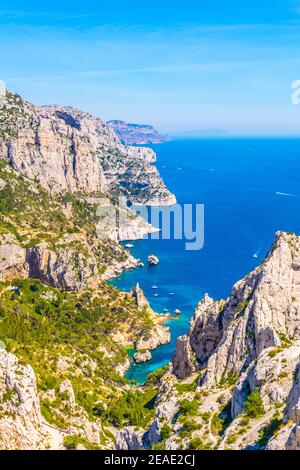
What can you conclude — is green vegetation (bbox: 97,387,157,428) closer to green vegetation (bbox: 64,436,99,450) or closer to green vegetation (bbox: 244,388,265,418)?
green vegetation (bbox: 64,436,99,450)

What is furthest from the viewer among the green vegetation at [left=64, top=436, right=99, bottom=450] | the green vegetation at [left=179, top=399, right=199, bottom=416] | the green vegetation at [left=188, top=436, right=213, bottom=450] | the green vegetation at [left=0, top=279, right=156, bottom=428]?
the green vegetation at [left=0, top=279, right=156, bottom=428]

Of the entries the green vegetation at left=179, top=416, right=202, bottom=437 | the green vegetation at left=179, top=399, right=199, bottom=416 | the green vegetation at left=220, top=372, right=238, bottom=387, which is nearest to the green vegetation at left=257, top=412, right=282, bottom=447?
the green vegetation at left=179, top=416, right=202, bottom=437

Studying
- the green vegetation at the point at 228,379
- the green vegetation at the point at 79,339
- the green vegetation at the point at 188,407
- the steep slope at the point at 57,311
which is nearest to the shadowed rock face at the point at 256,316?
the green vegetation at the point at 228,379

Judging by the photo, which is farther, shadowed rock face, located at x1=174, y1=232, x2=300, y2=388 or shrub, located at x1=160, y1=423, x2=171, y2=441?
shadowed rock face, located at x1=174, y1=232, x2=300, y2=388

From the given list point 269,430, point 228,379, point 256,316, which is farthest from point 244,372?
point 256,316

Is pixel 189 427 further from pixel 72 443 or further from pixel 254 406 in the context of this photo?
pixel 72 443

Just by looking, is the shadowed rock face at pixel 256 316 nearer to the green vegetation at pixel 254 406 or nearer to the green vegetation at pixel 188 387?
the green vegetation at pixel 188 387

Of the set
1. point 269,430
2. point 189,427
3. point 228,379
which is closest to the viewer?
point 269,430

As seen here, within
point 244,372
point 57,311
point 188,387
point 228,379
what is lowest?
A: point 57,311

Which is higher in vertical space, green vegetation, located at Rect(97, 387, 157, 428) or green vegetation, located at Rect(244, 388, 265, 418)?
green vegetation, located at Rect(244, 388, 265, 418)
